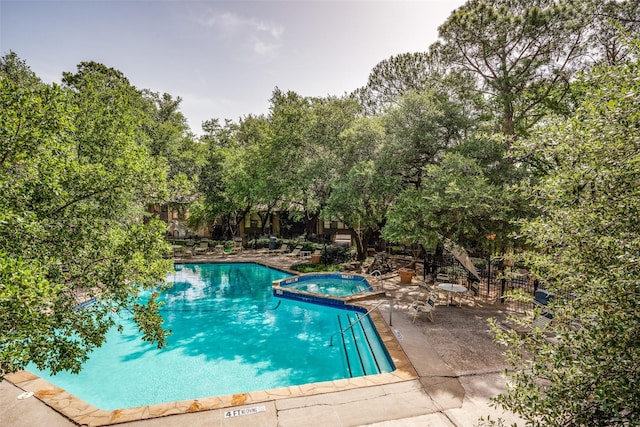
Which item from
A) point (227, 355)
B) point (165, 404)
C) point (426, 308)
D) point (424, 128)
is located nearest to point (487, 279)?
point (426, 308)

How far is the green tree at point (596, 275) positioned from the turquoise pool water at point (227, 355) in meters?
5.10

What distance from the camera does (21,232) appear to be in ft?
12.1

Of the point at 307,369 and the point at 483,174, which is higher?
the point at 483,174

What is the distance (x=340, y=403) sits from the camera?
5.34m

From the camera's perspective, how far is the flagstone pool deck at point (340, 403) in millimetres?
4891

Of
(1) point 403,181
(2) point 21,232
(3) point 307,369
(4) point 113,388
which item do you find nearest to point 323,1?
(1) point 403,181

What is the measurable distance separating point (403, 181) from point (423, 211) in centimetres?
440

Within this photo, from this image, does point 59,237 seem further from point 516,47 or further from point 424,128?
point 516,47

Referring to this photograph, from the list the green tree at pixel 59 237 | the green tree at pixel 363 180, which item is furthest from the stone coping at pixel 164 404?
the green tree at pixel 363 180

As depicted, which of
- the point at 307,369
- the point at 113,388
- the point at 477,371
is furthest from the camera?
the point at 307,369

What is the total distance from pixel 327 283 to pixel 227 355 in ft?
23.7

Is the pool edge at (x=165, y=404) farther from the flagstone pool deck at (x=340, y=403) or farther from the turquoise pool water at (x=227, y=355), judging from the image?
the turquoise pool water at (x=227, y=355)

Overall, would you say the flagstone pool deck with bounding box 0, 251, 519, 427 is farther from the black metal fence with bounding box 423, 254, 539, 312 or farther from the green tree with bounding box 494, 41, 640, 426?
the black metal fence with bounding box 423, 254, 539, 312

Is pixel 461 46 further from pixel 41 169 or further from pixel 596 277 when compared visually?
pixel 41 169
